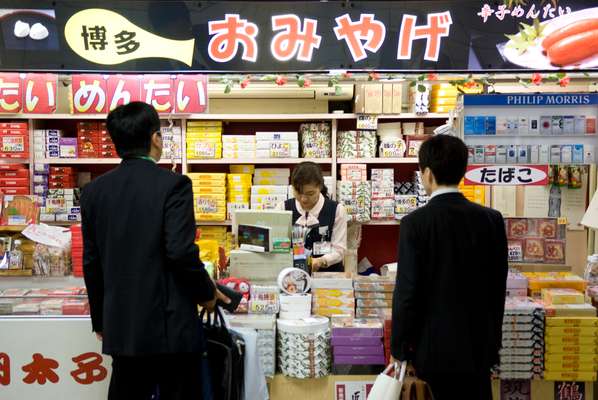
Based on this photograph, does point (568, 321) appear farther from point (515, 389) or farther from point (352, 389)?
point (352, 389)

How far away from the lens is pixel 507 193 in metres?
5.89

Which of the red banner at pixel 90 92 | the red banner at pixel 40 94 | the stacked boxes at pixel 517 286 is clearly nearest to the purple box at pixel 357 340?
the stacked boxes at pixel 517 286

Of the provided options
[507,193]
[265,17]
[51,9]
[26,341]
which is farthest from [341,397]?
[507,193]

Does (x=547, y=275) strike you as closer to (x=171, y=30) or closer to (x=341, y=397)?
(x=341, y=397)

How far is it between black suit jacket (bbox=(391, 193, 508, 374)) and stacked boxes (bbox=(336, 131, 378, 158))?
146 inches

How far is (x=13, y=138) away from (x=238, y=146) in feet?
7.63

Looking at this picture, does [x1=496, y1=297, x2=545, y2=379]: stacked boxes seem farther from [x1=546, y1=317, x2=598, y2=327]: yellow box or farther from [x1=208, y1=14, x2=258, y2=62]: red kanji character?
[x1=208, y1=14, x2=258, y2=62]: red kanji character

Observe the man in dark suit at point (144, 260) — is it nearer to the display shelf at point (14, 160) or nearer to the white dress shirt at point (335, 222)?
the white dress shirt at point (335, 222)

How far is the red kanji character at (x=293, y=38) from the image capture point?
140 inches

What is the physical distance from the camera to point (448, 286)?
221 centimetres

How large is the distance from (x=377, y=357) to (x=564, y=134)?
174 cm

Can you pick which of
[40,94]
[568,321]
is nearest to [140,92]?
[40,94]

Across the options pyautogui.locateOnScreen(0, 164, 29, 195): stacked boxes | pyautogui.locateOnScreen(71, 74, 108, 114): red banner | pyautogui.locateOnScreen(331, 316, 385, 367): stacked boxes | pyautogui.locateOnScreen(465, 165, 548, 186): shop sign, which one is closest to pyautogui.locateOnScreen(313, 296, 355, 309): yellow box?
pyautogui.locateOnScreen(331, 316, 385, 367): stacked boxes

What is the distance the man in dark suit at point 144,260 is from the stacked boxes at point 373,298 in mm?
1124
